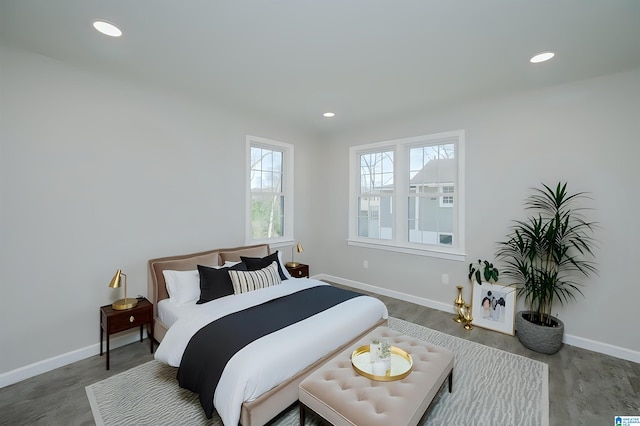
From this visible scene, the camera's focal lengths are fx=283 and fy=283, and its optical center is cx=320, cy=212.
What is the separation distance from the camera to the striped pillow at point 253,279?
2922 mm

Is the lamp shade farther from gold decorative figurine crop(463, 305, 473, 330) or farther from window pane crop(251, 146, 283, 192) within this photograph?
gold decorative figurine crop(463, 305, 473, 330)

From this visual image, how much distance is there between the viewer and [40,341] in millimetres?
2496

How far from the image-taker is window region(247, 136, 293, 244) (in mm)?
4242

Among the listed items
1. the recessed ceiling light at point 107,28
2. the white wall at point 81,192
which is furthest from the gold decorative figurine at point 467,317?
the recessed ceiling light at point 107,28

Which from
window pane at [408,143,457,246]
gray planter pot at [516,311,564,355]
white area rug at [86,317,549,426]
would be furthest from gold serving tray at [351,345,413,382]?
window pane at [408,143,457,246]

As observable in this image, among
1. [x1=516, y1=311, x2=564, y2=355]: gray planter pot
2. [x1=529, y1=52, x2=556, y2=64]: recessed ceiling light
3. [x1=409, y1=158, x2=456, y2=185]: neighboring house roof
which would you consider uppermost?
[x1=529, y1=52, x2=556, y2=64]: recessed ceiling light

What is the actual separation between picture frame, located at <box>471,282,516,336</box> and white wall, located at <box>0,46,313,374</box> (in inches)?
138

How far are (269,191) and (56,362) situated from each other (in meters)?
3.02

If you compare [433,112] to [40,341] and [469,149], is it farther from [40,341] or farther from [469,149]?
[40,341]

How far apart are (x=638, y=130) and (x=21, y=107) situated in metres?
5.53

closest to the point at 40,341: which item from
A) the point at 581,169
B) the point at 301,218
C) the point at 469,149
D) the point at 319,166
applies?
the point at 301,218

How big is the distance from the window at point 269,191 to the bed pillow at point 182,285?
4.01 feet

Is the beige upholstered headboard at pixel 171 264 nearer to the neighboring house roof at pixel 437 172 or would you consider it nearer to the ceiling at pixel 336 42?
the ceiling at pixel 336 42

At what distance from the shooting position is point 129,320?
8.72ft
